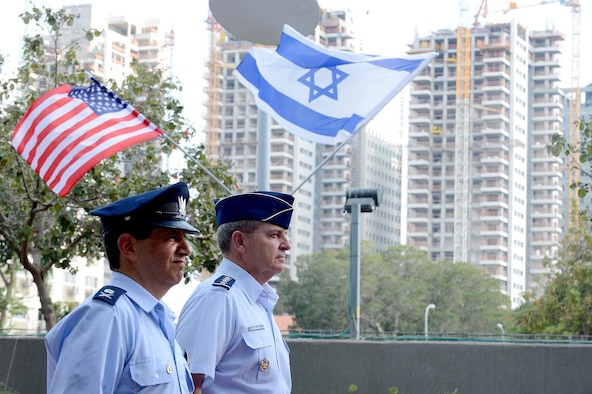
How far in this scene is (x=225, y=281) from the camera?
3936 millimetres

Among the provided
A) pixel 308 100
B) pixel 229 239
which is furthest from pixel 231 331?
pixel 308 100

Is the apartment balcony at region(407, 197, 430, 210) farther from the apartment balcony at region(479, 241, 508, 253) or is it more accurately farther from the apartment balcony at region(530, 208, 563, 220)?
the apartment balcony at region(530, 208, 563, 220)

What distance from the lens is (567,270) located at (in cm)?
4041

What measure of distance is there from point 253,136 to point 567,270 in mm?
105110

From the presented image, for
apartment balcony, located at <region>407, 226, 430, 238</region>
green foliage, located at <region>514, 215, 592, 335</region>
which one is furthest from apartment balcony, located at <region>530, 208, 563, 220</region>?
green foliage, located at <region>514, 215, 592, 335</region>

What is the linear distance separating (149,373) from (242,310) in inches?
41.9

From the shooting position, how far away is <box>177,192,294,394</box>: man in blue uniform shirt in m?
3.75

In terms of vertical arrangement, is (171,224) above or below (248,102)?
below

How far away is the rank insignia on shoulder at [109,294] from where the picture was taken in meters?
2.84

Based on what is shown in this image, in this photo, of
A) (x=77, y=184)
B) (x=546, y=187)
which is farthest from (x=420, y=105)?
(x=77, y=184)

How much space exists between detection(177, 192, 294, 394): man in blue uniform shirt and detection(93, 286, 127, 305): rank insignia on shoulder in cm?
82

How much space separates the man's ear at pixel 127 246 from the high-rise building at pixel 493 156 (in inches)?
5517

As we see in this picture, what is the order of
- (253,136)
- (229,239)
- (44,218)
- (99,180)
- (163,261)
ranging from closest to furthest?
(163,261), (229,239), (99,180), (44,218), (253,136)

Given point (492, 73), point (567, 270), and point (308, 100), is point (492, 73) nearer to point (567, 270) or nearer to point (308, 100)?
point (567, 270)
